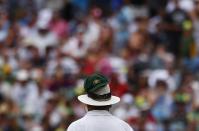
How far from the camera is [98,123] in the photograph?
6.82 meters

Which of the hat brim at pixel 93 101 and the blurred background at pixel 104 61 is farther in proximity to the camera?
the blurred background at pixel 104 61

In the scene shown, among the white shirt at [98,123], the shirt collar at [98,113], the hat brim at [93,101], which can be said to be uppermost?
the hat brim at [93,101]

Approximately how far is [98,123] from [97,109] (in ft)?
0.41

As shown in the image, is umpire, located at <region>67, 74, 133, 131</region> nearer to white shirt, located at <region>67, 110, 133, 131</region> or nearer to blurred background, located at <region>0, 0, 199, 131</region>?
white shirt, located at <region>67, 110, 133, 131</region>

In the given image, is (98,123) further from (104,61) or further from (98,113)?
(104,61)

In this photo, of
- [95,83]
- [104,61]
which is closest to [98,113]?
[95,83]

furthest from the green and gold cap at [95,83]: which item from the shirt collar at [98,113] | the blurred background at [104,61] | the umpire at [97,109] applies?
the blurred background at [104,61]

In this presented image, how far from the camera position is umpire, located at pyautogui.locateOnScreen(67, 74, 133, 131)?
681cm

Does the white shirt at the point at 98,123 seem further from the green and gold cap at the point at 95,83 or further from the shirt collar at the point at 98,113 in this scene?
the green and gold cap at the point at 95,83

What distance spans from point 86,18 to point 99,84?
11887 millimetres

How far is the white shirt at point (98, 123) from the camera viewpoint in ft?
22.3

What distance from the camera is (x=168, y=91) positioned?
1474 centimetres

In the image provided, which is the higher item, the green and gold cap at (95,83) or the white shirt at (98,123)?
the green and gold cap at (95,83)

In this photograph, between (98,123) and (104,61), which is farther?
(104,61)
